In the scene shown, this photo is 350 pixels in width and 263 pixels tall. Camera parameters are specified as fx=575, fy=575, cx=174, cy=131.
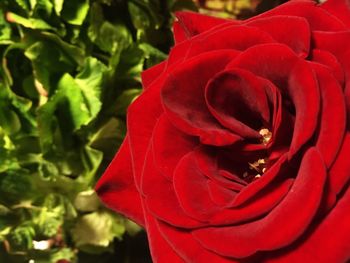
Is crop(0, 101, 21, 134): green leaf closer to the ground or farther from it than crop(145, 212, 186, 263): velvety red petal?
closer to the ground

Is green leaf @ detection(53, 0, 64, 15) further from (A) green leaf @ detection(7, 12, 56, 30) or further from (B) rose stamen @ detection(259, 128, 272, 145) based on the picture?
(B) rose stamen @ detection(259, 128, 272, 145)

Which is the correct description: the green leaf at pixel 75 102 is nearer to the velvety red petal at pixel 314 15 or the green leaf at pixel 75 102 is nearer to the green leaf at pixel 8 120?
the green leaf at pixel 8 120

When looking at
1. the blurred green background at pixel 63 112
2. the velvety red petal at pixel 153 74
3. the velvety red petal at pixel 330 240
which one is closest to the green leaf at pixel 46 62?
the blurred green background at pixel 63 112

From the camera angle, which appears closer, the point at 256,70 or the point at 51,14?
the point at 256,70

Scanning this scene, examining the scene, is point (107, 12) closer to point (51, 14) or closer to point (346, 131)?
point (51, 14)

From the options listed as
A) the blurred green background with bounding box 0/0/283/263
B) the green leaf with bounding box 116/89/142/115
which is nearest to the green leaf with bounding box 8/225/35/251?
the blurred green background with bounding box 0/0/283/263

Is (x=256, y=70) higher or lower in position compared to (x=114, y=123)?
higher

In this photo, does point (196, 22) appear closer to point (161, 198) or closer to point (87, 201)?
point (161, 198)

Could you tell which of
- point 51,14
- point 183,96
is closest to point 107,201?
point 183,96
